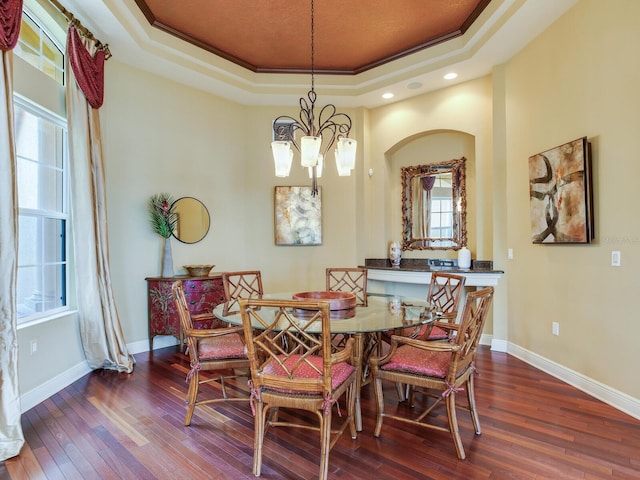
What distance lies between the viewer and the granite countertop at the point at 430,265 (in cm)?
439

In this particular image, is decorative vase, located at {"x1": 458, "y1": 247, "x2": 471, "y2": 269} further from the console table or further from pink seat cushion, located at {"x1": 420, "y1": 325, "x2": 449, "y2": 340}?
the console table

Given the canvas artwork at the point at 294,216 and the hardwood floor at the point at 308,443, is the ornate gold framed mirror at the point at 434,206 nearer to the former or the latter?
the canvas artwork at the point at 294,216

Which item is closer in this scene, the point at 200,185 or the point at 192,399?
the point at 192,399

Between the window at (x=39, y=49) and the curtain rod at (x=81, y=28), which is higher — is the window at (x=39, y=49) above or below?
below

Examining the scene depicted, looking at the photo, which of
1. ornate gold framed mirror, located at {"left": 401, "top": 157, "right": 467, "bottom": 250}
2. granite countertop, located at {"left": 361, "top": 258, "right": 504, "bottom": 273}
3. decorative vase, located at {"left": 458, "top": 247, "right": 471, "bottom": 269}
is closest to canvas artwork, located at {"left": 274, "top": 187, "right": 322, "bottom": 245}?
granite countertop, located at {"left": 361, "top": 258, "right": 504, "bottom": 273}

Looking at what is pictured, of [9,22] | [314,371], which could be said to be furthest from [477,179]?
[9,22]

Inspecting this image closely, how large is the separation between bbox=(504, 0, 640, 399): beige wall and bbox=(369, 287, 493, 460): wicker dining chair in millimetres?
1286

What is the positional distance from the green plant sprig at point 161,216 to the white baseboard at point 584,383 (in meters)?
4.08

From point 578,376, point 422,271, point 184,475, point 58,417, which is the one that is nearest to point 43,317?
point 58,417

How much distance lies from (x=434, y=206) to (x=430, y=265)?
829 millimetres

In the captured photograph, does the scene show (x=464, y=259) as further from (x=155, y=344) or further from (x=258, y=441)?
(x=155, y=344)

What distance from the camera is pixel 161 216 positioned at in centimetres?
425

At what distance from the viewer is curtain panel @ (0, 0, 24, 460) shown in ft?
7.24

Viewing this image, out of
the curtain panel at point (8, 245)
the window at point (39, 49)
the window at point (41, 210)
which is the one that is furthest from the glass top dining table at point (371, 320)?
the window at point (39, 49)
